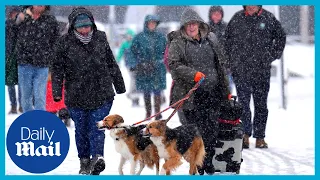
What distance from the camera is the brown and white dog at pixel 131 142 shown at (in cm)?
814

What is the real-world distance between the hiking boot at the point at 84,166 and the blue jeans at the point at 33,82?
2.09 m

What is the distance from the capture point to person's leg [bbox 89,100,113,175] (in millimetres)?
8531

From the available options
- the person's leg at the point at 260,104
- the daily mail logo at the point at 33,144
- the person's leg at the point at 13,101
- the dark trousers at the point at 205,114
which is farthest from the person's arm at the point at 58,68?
the person's leg at the point at 13,101

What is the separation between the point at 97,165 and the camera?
8.50m

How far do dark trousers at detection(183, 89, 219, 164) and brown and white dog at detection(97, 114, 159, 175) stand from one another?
1.95 ft

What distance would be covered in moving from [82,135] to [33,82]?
6.99 feet

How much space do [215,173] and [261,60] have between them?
2250mm

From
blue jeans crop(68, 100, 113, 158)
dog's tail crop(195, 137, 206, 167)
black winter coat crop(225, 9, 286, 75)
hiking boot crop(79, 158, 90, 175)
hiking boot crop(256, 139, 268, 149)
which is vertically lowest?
hiking boot crop(256, 139, 268, 149)

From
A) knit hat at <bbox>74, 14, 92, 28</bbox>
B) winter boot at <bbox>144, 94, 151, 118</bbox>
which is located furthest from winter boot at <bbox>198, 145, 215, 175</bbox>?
winter boot at <bbox>144, 94, 151, 118</bbox>

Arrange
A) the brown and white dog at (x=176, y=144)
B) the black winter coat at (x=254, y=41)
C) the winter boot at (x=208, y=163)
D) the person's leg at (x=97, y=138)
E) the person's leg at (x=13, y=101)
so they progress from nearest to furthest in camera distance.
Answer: the brown and white dog at (x=176, y=144) < the person's leg at (x=97, y=138) < the winter boot at (x=208, y=163) < the black winter coat at (x=254, y=41) < the person's leg at (x=13, y=101)

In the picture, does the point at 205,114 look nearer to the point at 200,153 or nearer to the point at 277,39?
the point at 200,153

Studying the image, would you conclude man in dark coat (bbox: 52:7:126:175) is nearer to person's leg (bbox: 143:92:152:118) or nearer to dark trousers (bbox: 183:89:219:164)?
dark trousers (bbox: 183:89:219:164)

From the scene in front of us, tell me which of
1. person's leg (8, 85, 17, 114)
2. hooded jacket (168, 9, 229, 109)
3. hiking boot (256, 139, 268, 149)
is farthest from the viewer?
person's leg (8, 85, 17, 114)

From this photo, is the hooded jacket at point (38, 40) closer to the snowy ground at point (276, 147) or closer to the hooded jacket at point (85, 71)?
the snowy ground at point (276, 147)
